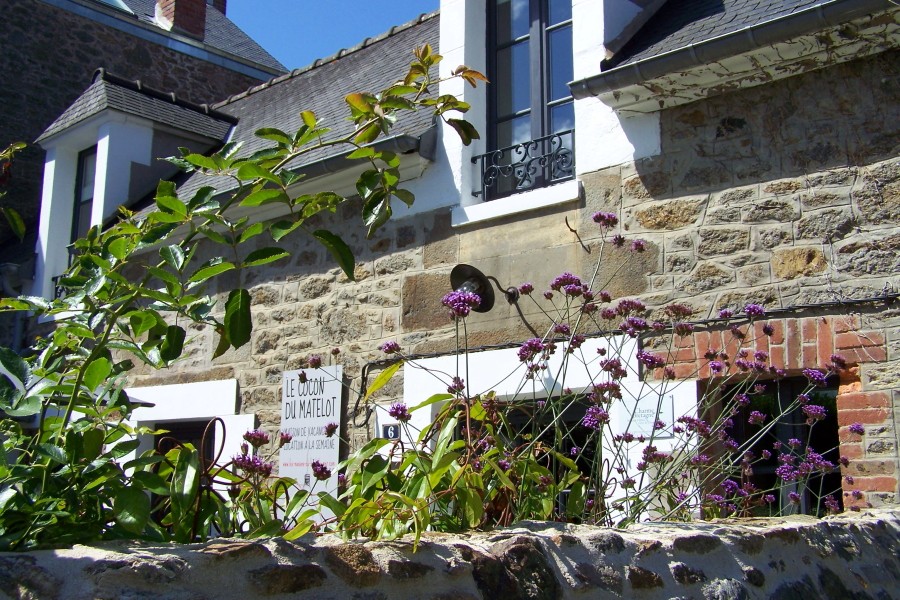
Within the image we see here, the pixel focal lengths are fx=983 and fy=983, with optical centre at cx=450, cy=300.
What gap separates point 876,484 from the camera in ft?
14.8

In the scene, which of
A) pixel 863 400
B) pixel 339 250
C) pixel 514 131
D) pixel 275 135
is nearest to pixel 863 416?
pixel 863 400

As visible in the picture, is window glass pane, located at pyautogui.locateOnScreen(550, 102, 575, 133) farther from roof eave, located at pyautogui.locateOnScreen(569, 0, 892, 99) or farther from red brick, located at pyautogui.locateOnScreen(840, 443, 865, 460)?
red brick, located at pyautogui.locateOnScreen(840, 443, 865, 460)

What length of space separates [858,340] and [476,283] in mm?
2337

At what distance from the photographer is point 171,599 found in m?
1.48

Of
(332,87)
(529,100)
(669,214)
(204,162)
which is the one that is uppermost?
(332,87)

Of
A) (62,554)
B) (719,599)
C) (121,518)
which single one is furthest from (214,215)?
(719,599)

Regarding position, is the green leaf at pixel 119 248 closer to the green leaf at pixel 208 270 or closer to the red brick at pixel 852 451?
the green leaf at pixel 208 270

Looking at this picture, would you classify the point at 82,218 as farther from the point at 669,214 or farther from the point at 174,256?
the point at 174,256

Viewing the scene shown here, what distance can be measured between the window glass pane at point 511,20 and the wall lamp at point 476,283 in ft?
5.60

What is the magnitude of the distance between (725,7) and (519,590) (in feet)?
14.7

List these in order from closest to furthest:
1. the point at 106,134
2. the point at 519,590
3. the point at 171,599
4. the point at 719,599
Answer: the point at 171,599, the point at 519,590, the point at 719,599, the point at 106,134

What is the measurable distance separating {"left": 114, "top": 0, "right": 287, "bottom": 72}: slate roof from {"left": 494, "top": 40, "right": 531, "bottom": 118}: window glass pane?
24.5 ft

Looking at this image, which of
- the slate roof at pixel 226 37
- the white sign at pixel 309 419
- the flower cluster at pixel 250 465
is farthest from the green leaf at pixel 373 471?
the slate roof at pixel 226 37

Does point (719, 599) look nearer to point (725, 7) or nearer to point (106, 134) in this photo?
point (725, 7)
